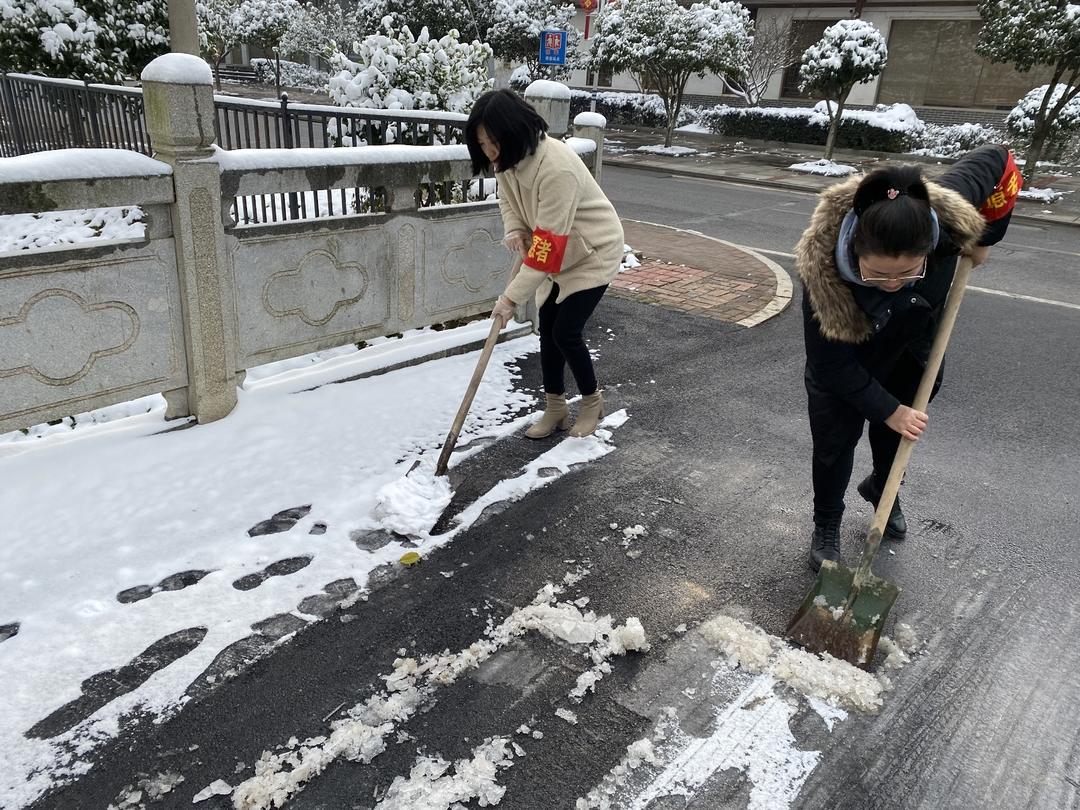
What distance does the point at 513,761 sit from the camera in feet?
6.94

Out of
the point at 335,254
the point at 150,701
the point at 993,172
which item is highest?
the point at 993,172

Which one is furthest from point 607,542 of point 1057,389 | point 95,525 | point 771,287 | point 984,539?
point 771,287

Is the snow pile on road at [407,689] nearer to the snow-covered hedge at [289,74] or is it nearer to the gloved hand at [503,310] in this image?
the gloved hand at [503,310]

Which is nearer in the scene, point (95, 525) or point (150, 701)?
point (150, 701)


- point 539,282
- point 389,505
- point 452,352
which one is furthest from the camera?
point 452,352

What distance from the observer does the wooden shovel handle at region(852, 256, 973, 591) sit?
2578 millimetres

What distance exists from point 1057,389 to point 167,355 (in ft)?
17.8

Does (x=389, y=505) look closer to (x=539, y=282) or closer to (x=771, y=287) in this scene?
(x=539, y=282)

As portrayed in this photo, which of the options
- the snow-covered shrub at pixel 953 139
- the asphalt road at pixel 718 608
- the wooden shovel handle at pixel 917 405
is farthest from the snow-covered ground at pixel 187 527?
the snow-covered shrub at pixel 953 139

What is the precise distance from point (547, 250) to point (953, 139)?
20.3 meters

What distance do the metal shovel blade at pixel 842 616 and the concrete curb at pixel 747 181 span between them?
12422 millimetres

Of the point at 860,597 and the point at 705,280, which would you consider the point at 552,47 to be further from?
the point at 860,597

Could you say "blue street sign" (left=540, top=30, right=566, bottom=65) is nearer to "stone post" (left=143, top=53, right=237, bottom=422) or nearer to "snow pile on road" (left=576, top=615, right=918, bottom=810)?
"stone post" (left=143, top=53, right=237, bottom=422)

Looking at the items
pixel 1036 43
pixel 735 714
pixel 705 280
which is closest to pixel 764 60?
pixel 1036 43
